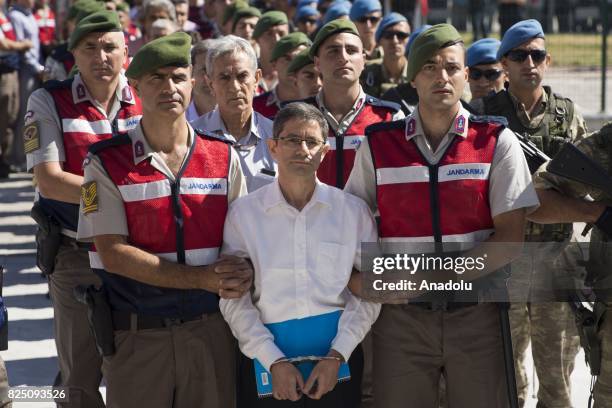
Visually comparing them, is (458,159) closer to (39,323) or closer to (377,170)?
(377,170)

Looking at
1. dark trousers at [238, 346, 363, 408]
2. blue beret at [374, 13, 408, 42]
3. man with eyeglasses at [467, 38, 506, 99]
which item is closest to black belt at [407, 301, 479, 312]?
dark trousers at [238, 346, 363, 408]

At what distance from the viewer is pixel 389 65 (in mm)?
8961

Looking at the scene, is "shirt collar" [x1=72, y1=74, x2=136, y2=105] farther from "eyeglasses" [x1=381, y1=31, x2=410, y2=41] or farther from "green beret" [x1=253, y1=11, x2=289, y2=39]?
"eyeglasses" [x1=381, y1=31, x2=410, y2=41]

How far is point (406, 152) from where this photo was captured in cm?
476

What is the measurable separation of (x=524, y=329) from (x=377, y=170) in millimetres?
1904

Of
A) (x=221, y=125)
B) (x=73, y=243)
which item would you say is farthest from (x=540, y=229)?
(x=73, y=243)

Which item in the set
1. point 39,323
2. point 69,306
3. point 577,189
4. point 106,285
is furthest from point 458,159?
point 39,323

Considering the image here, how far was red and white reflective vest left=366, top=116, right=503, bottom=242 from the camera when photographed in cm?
468

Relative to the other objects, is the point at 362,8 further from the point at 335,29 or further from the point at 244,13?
the point at 335,29

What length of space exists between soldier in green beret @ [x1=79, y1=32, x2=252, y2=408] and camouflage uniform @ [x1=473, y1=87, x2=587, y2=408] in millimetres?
1968

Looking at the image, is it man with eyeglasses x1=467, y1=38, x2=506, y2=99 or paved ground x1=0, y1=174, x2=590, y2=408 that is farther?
paved ground x1=0, y1=174, x2=590, y2=408

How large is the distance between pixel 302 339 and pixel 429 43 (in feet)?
4.38

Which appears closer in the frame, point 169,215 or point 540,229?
point 169,215

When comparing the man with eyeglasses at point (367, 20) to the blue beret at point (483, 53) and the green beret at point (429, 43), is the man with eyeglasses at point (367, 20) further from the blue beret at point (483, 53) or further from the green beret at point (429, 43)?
the green beret at point (429, 43)
